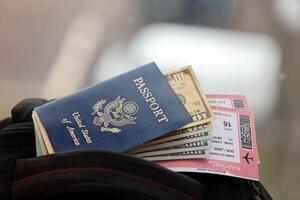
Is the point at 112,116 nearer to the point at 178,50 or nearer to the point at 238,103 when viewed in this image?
the point at 238,103

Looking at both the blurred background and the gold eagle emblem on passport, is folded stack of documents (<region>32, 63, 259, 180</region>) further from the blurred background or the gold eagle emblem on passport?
the blurred background

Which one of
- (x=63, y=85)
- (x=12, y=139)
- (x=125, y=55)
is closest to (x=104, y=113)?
(x=12, y=139)

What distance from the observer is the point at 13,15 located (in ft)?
5.54

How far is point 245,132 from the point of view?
30.3 inches

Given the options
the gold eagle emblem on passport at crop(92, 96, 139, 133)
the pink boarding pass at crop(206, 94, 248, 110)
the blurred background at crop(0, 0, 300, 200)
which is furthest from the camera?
the blurred background at crop(0, 0, 300, 200)

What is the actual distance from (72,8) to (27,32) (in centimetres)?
18

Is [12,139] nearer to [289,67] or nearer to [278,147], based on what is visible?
[278,147]

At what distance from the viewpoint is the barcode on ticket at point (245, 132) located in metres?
0.76

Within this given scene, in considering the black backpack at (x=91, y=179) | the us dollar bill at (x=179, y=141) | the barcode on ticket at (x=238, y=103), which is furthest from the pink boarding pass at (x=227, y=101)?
the black backpack at (x=91, y=179)

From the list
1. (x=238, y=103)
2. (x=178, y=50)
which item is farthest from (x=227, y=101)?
(x=178, y=50)

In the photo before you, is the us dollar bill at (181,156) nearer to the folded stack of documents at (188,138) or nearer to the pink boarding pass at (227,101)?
the folded stack of documents at (188,138)

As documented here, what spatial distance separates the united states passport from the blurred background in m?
0.69

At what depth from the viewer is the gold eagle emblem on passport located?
0.69 meters

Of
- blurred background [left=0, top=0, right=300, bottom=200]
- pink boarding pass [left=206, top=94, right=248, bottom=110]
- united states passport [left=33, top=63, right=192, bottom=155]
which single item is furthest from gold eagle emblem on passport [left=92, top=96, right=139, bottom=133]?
blurred background [left=0, top=0, right=300, bottom=200]
